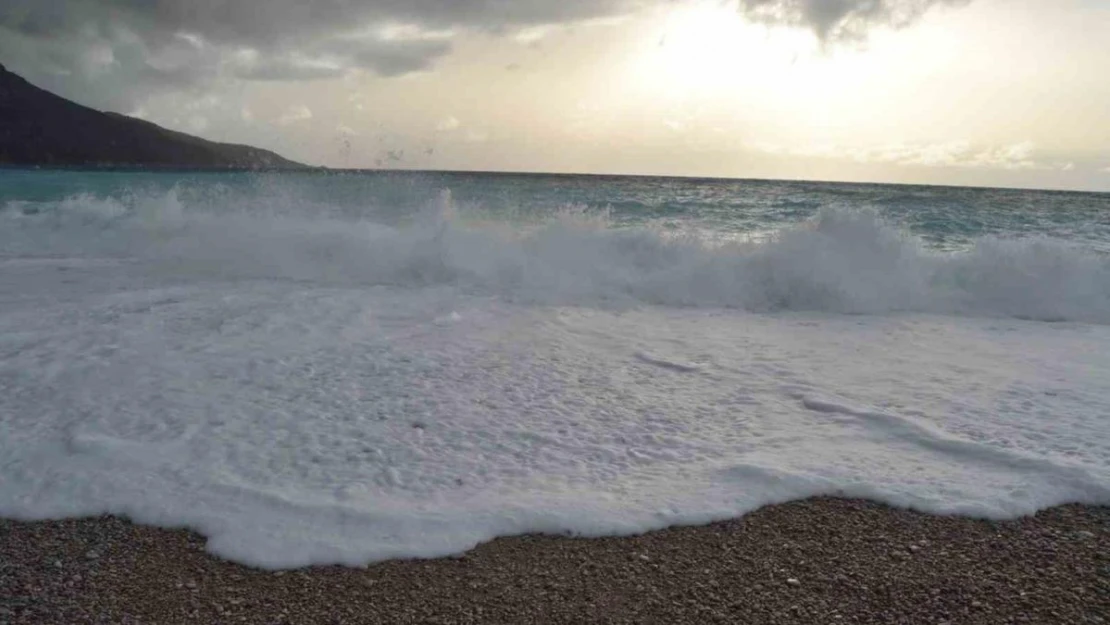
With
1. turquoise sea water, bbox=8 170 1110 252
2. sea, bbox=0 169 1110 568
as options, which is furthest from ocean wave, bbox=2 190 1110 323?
turquoise sea water, bbox=8 170 1110 252

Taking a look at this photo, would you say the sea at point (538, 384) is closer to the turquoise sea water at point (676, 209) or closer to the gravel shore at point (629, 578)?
the gravel shore at point (629, 578)

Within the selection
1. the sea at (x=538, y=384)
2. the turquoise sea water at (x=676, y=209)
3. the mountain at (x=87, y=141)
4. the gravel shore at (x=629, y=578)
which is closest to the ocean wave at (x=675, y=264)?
the sea at (x=538, y=384)

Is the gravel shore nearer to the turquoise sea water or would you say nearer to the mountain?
the turquoise sea water

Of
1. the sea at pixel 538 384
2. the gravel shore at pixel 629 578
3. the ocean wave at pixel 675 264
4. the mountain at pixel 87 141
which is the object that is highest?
the mountain at pixel 87 141

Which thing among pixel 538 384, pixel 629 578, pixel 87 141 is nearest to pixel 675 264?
pixel 538 384

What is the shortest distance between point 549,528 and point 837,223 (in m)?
9.23

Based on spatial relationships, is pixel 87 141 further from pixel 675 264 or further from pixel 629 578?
pixel 629 578

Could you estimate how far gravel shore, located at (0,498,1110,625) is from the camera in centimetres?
271

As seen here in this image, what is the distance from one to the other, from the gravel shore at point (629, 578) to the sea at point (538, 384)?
160 millimetres

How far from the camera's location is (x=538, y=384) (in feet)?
18.2

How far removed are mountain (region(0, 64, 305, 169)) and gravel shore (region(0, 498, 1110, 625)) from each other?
63.4 m

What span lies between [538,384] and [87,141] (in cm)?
7667

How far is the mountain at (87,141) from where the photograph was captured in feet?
211

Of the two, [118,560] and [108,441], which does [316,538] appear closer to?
[118,560]
